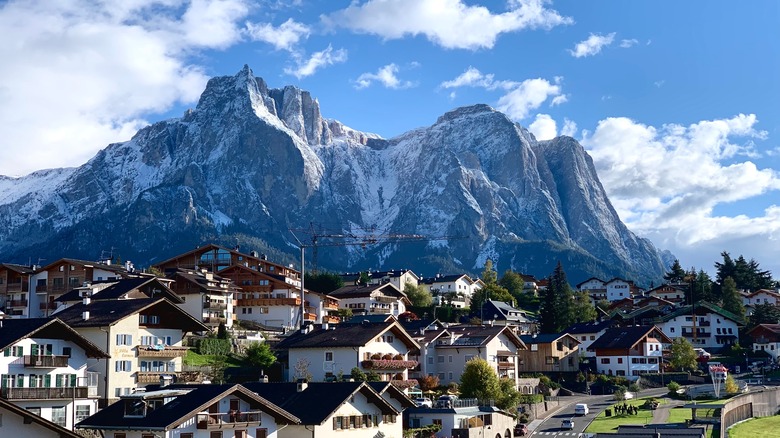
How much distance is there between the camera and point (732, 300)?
150 metres

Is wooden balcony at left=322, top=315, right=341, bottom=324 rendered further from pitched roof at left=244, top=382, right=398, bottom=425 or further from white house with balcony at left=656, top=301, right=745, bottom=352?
pitched roof at left=244, top=382, right=398, bottom=425

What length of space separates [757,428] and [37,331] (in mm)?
58237

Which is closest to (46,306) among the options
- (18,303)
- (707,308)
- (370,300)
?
(18,303)

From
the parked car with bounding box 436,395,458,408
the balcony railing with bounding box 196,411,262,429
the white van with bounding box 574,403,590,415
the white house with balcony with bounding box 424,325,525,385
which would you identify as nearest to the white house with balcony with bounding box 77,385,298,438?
the balcony railing with bounding box 196,411,262,429

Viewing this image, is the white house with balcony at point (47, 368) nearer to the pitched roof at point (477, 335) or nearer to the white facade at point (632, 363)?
the pitched roof at point (477, 335)

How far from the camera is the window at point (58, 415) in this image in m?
54.2

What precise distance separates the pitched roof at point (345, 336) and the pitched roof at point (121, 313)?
37.7 ft

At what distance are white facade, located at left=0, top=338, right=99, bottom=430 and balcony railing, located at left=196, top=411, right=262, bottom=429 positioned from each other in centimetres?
1230

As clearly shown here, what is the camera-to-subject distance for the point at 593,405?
308ft

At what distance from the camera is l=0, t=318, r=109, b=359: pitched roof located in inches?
2074

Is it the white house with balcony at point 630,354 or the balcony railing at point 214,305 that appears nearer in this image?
the balcony railing at point 214,305

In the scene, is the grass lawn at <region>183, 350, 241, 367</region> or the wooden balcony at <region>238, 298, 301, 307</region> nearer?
the grass lawn at <region>183, 350, 241, 367</region>

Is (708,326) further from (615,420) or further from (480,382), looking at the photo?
(480,382)

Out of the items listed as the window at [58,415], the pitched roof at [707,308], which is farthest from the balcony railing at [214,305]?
the pitched roof at [707,308]
